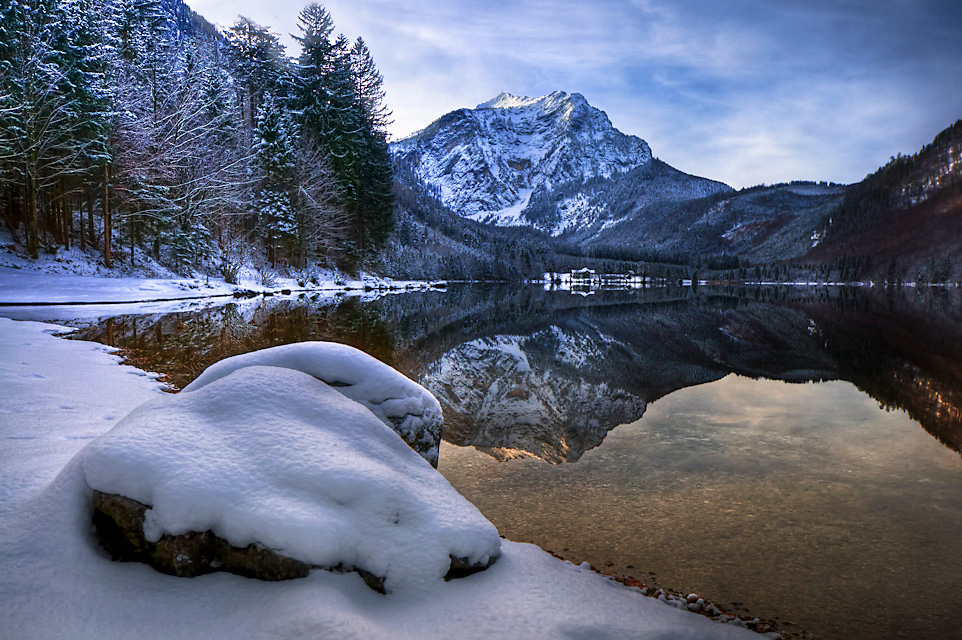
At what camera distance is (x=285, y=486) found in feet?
9.98

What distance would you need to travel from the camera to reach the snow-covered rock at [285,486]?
9.13ft

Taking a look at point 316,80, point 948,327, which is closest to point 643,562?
point 948,327

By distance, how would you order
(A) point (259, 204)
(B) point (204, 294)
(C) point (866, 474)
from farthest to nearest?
(A) point (259, 204) < (B) point (204, 294) < (C) point (866, 474)

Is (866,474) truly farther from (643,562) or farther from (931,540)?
(643,562)

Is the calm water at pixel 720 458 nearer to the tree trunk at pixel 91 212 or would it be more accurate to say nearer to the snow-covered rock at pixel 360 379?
the snow-covered rock at pixel 360 379

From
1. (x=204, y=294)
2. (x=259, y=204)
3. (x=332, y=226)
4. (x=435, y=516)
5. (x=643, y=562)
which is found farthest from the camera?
(x=332, y=226)

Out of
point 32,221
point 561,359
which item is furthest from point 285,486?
point 32,221

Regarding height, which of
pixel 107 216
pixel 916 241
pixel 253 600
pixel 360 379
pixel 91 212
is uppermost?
pixel 916 241

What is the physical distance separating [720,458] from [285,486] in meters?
5.43

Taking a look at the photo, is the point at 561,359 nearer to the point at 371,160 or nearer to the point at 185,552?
the point at 185,552

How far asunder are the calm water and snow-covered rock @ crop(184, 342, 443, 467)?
93 cm

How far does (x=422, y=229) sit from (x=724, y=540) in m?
A: 130

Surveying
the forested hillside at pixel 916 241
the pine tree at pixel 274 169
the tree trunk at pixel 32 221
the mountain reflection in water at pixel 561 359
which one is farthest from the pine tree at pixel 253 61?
the forested hillside at pixel 916 241

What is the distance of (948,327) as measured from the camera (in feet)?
69.6
